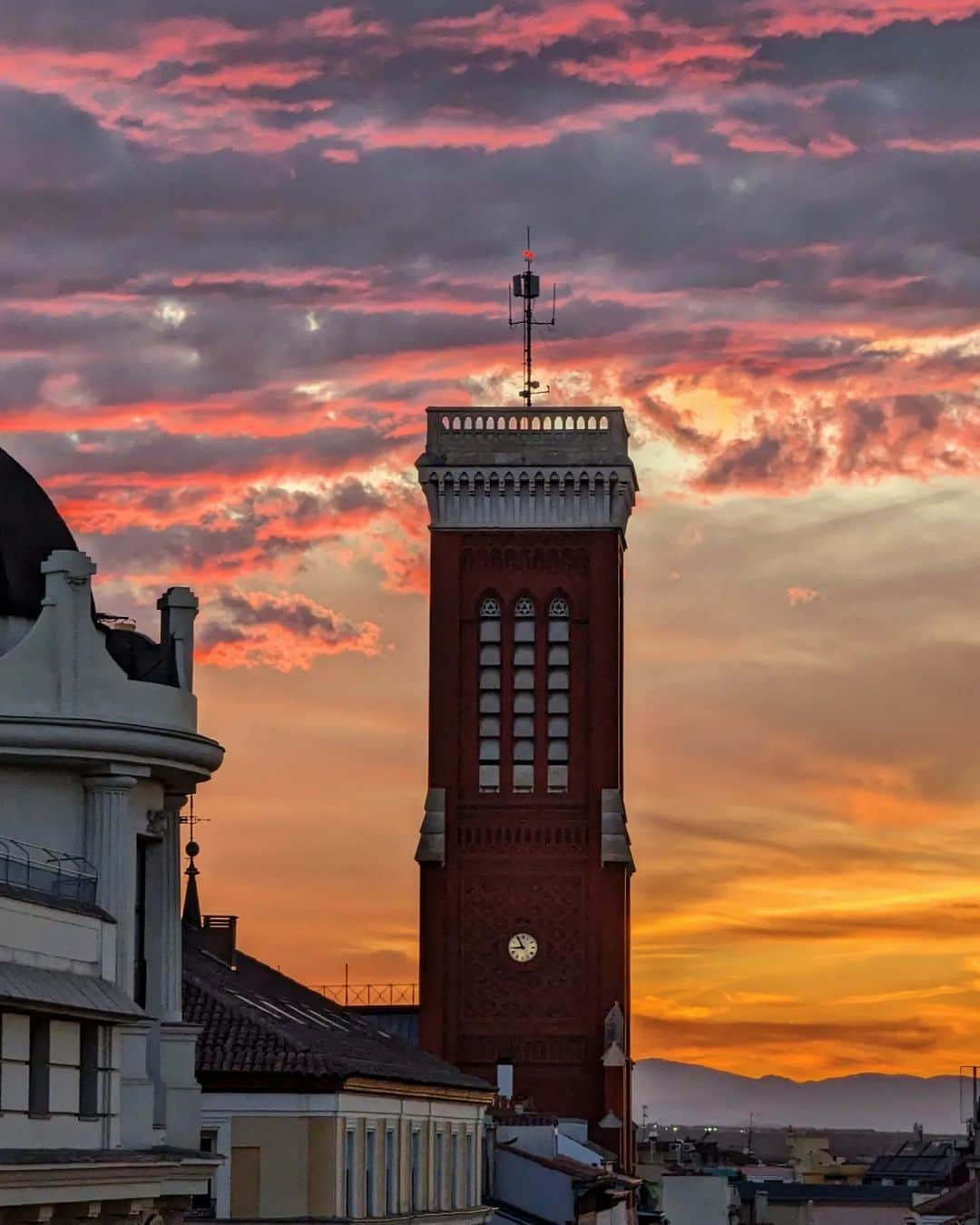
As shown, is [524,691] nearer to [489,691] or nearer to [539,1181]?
[489,691]

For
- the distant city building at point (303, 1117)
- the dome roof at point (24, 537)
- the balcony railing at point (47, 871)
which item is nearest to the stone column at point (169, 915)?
the balcony railing at point (47, 871)

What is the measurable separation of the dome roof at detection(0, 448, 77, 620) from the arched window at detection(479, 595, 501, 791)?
7862cm

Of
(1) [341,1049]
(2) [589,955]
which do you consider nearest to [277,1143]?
(1) [341,1049]

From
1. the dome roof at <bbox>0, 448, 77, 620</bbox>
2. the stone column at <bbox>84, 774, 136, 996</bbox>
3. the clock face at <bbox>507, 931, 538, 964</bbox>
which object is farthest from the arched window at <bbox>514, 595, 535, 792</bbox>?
the stone column at <bbox>84, 774, 136, 996</bbox>

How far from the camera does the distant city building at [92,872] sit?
121 feet

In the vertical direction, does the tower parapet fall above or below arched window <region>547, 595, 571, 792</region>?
above

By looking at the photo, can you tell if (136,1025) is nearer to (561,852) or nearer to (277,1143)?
(277,1143)

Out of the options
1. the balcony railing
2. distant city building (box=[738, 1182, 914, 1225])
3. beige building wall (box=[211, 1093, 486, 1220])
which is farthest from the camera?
distant city building (box=[738, 1182, 914, 1225])

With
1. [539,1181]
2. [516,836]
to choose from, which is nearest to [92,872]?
[539,1181]

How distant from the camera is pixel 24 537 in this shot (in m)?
41.8

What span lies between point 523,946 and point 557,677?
1028 centimetres

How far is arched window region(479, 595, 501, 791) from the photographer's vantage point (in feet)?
399

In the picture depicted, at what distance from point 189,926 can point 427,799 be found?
4772cm

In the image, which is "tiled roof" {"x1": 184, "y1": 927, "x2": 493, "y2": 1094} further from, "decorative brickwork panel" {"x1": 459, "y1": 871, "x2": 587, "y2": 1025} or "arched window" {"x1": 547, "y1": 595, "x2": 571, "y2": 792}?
"arched window" {"x1": 547, "y1": 595, "x2": 571, "y2": 792}
